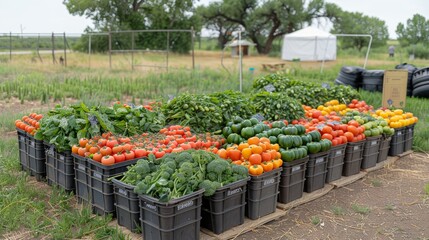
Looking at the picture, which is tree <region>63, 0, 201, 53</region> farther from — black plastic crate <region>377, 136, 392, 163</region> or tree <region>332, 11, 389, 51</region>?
black plastic crate <region>377, 136, 392, 163</region>

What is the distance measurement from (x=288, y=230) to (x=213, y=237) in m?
0.82

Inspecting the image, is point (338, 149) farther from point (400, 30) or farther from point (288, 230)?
point (400, 30)

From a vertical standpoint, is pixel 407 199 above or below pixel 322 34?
below

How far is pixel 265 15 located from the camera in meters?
42.1

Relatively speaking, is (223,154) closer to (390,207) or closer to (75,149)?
(75,149)

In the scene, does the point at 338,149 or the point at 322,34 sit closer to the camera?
the point at 338,149

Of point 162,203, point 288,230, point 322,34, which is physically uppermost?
point 322,34

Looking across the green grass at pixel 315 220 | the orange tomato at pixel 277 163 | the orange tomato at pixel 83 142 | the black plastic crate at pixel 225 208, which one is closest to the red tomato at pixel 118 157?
the orange tomato at pixel 83 142

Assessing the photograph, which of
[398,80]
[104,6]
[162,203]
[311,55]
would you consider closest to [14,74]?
[398,80]

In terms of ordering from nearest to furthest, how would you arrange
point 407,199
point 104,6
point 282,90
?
1. point 407,199
2. point 282,90
3. point 104,6

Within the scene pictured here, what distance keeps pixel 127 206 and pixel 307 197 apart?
2.12 meters

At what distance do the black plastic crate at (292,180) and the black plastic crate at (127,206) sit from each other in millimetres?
1634

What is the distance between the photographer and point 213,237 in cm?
389

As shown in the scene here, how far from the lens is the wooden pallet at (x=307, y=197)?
4652 millimetres
